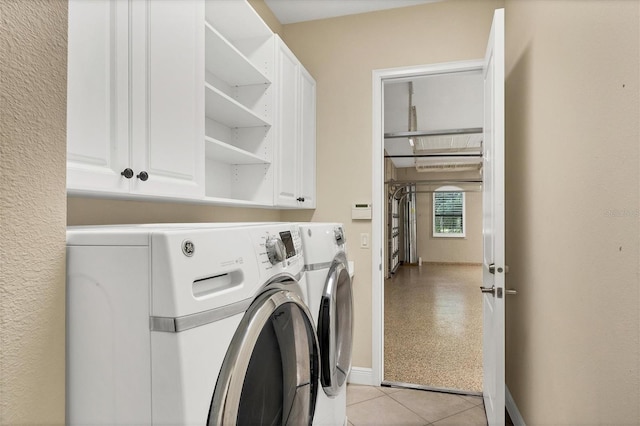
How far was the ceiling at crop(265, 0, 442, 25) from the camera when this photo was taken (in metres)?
2.71

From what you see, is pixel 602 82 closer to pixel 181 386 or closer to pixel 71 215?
pixel 181 386

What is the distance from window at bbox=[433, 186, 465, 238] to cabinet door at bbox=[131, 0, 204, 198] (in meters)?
8.71

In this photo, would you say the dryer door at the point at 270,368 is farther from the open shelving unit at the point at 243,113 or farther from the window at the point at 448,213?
the window at the point at 448,213

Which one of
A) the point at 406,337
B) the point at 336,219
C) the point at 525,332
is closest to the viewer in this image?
the point at 525,332

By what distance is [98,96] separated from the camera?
41.7 inches

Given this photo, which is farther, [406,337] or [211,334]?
[406,337]

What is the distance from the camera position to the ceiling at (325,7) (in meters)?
2.71

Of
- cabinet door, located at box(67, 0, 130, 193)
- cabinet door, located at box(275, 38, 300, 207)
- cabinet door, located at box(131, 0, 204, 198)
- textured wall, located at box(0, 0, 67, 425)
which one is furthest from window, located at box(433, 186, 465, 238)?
textured wall, located at box(0, 0, 67, 425)

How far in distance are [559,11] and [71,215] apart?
1932 mm

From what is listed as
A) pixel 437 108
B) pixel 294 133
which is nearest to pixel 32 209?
pixel 294 133

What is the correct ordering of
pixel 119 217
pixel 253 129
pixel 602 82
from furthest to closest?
pixel 253 129, pixel 119 217, pixel 602 82

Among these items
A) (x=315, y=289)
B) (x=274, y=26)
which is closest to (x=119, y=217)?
(x=315, y=289)

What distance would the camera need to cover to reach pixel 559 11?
4.91ft

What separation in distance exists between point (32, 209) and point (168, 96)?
32.2 inches
